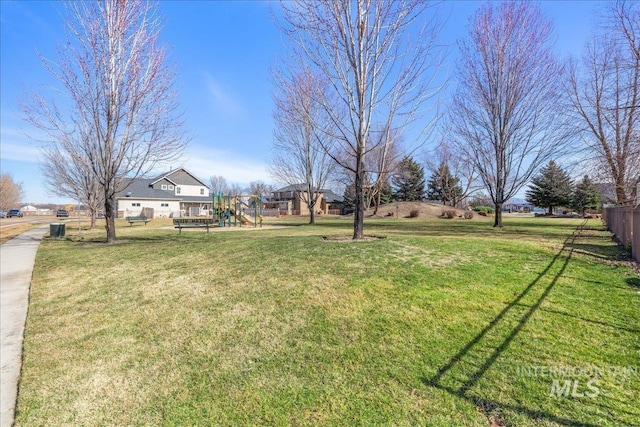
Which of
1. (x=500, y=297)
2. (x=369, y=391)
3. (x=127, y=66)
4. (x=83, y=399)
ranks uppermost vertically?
(x=127, y=66)

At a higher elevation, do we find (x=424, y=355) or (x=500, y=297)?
(x=500, y=297)

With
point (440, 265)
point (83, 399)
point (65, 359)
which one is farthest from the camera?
point (440, 265)

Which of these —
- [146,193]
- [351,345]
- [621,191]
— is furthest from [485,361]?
[146,193]

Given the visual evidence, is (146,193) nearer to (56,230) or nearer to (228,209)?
(228,209)

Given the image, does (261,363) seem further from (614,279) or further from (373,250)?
(614,279)

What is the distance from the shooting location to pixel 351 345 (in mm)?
3717

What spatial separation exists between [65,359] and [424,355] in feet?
13.6

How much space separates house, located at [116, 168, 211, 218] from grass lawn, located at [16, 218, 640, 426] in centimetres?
3874

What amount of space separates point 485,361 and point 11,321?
6791 millimetres

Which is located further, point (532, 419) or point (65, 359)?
point (65, 359)

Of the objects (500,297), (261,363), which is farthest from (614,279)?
(261,363)

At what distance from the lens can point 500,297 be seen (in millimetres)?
4570

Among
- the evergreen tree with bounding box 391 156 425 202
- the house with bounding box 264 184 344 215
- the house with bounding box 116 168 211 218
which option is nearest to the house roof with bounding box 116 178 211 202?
the house with bounding box 116 168 211 218

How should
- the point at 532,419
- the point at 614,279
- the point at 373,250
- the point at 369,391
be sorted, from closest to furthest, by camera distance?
the point at 532,419, the point at 369,391, the point at 614,279, the point at 373,250
